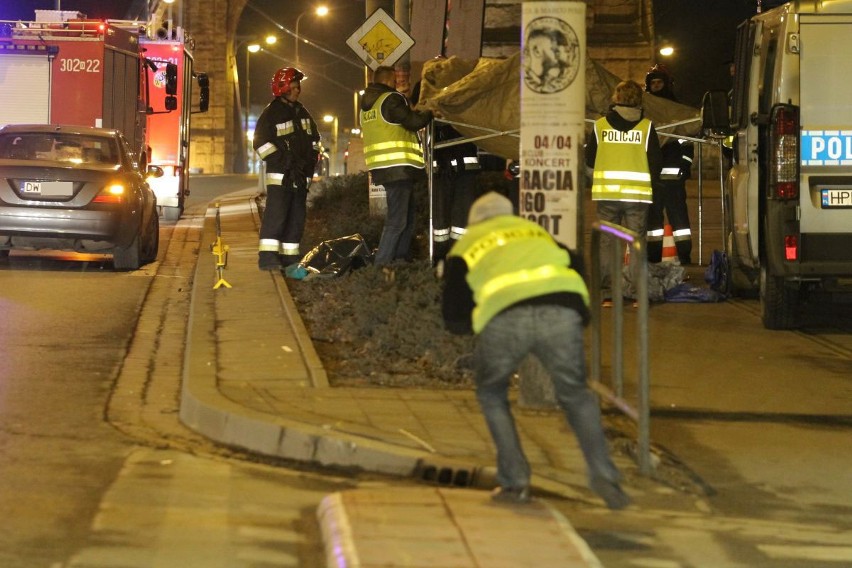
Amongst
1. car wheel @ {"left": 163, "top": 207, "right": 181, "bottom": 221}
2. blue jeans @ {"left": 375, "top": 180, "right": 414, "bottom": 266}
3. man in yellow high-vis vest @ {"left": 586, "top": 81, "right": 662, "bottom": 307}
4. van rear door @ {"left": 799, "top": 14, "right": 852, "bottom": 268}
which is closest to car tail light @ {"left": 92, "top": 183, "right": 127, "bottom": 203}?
blue jeans @ {"left": 375, "top": 180, "right": 414, "bottom": 266}

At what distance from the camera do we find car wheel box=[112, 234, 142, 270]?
604 inches

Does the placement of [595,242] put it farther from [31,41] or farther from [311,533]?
[31,41]

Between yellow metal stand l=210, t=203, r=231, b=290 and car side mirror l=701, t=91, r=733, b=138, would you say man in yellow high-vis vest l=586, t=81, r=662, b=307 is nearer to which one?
car side mirror l=701, t=91, r=733, b=138

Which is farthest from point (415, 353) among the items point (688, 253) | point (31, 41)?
point (31, 41)

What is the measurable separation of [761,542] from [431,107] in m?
7.71

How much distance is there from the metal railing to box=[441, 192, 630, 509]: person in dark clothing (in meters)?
0.65

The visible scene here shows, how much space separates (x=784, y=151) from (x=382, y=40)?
17.8 ft

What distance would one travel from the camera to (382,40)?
14766mm

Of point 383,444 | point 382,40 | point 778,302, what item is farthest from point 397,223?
point 383,444

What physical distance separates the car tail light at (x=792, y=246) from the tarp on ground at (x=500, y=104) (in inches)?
118

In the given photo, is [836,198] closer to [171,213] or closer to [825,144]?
[825,144]

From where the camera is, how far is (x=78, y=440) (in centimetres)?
785

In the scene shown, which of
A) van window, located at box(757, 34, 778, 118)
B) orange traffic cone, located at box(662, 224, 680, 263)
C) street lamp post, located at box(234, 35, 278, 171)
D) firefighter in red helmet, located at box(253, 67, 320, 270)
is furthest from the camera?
street lamp post, located at box(234, 35, 278, 171)

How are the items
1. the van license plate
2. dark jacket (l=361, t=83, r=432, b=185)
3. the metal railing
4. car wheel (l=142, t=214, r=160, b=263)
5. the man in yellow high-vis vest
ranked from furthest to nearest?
car wheel (l=142, t=214, r=160, b=263)
dark jacket (l=361, t=83, r=432, b=185)
the man in yellow high-vis vest
the van license plate
the metal railing
